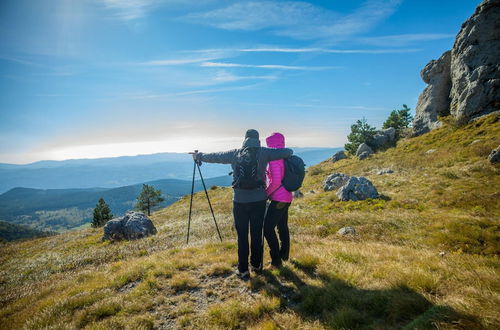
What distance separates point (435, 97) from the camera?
143ft

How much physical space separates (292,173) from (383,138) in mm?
49315

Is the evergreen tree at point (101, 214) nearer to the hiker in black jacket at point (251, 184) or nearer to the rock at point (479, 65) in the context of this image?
the hiker in black jacket at point (251, 184)

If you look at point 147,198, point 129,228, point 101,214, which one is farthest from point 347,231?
point 101,214

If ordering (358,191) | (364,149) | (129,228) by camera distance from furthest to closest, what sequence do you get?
(364,149) < (129,228) < (358,191)

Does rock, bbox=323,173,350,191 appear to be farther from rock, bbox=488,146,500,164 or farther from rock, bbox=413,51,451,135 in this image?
rock, bbox=413,51,451,135

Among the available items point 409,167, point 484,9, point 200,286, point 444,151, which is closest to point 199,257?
point 200,286

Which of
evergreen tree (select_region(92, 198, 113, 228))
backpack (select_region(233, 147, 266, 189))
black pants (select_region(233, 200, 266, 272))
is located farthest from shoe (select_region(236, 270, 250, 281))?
evergreen tree (select_region(92, 198, 113, 228))

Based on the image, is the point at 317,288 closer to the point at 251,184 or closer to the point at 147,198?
the point at 251,184

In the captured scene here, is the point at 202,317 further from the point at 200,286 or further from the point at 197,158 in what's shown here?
the point at 197,158

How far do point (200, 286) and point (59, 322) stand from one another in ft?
10.3

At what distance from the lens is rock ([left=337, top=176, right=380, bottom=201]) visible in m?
17.9

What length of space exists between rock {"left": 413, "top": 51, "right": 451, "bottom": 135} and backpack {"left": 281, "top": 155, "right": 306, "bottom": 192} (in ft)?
158

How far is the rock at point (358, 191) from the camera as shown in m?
17.9

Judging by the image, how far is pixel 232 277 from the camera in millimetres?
6723
